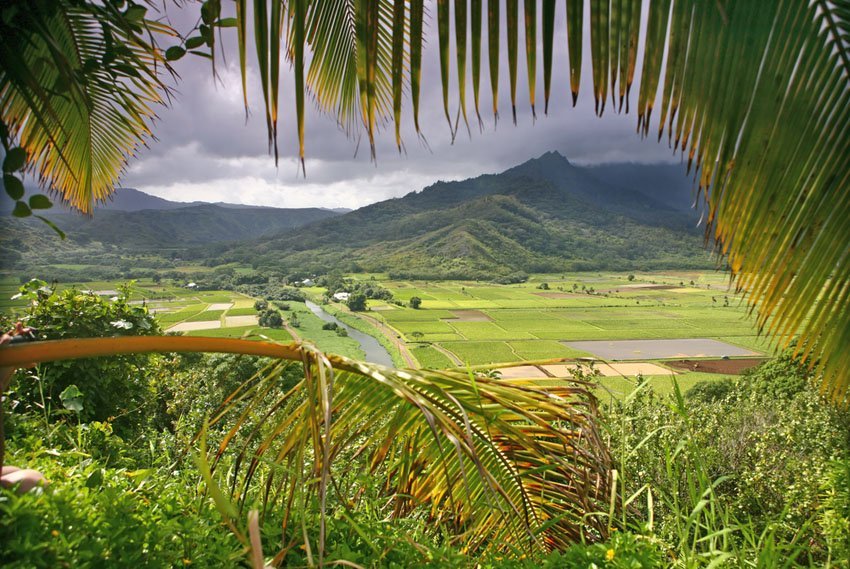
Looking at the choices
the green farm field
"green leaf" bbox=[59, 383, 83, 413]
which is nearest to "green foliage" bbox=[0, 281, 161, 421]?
"green leaf" bbox=[59, 383, 83, 413]

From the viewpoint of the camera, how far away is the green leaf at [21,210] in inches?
41.1

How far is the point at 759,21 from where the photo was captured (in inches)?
39.3

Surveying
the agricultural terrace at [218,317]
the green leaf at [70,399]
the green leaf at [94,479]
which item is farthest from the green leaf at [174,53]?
the agricultural terrace at [218,317]

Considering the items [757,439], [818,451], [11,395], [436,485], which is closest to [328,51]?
[436,485]

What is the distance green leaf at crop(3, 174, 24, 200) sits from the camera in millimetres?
1033

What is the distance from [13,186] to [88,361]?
258cm

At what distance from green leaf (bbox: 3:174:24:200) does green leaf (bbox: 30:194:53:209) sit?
3 cm

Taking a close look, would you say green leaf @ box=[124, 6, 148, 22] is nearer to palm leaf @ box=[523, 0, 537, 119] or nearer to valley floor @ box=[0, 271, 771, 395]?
palm leaf @ box=[523, 0, 537, 119]

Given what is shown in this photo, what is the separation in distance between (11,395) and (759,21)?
12.1 ft

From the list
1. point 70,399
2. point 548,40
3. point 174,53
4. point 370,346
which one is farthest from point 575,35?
point 370,346

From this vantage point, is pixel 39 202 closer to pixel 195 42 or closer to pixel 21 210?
pixel 21 210

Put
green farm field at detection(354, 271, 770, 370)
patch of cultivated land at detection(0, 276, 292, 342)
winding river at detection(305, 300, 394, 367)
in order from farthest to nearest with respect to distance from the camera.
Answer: green farm field at detection(354, 271, 770, 370) → winding river at detection(305, 300, 394, 367) → patch of cultivated land at detection(0, 276, 292, 342)

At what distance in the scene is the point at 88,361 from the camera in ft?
10.3

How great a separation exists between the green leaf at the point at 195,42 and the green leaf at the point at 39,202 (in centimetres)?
49
